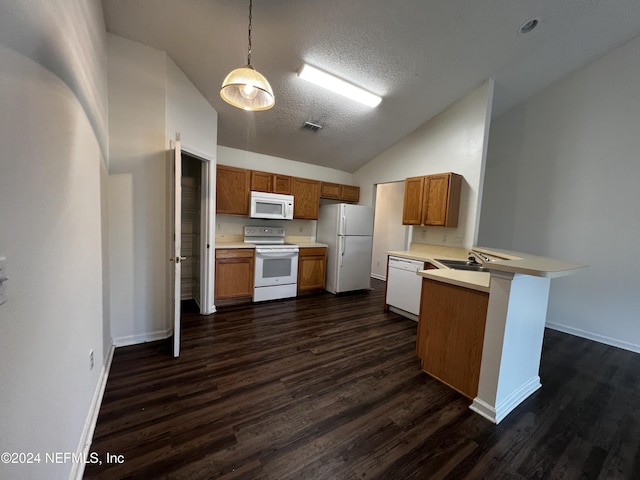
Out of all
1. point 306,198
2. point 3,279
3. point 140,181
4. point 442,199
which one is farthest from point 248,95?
point 442,199

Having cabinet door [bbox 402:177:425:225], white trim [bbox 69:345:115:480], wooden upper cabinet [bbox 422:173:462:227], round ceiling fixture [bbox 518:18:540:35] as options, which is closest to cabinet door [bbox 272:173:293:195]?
cabinet door [bbox 402:177:425:225]

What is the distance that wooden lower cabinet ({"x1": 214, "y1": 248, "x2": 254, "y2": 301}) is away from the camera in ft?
11.9

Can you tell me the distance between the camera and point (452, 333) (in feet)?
7.02

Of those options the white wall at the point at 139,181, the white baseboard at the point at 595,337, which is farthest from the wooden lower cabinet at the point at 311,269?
the white baseboard at the point at 595,337

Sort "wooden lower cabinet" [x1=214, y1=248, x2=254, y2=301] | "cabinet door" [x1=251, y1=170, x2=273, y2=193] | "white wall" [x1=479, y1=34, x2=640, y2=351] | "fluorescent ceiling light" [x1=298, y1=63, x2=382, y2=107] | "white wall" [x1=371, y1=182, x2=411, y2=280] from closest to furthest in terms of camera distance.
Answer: "fluorescent ceiling light" [x1=298, y1=63, x2=382, y2=107]
"white wall" [x1=479, y1=34, x2=640, y2=351]
"wooden lower cabinet" [x1=214, y1=248, x2=254, y2=301]
"cabinet door" [x1=251, y1=170, x2=273, y2=193]
"white wall" [x1=371, y1=182, x2=411, y2=280]

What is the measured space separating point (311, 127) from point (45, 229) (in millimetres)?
3499

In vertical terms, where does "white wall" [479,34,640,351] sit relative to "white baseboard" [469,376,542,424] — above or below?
above

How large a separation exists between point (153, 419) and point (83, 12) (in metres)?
2.58

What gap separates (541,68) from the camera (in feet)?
→ 10.4

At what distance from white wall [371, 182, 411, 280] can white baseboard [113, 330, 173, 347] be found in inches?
175

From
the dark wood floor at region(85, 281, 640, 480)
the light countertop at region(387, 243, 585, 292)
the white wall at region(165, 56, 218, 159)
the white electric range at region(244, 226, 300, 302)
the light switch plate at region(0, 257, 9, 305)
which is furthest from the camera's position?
the white electric range at region(244, 226, 300, 302)

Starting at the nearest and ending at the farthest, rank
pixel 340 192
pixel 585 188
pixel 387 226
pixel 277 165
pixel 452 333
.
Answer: pixel 452 333, pixel 585 188, pixel 277 165, pixel 340 192, pixel 387 226

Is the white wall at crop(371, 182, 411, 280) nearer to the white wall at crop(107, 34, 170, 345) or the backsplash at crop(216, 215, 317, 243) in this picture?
the backsplash at crop(216, 215, 317, 243)

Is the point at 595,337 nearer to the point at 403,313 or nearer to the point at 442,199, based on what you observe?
the point at 403,313
